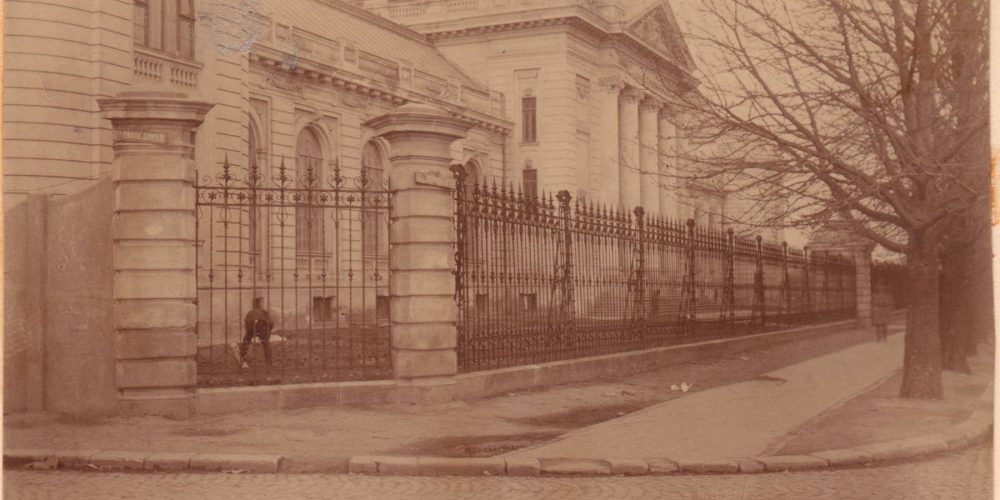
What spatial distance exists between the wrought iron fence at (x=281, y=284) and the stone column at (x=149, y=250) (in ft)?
1.41

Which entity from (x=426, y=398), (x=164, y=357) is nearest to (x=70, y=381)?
(x=164, y=357)

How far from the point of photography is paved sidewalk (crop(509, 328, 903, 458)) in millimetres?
9492

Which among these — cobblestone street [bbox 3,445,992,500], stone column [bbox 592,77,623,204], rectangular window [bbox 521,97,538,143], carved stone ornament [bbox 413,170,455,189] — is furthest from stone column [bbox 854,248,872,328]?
cobblestone street [bbox 3,445,992,500]

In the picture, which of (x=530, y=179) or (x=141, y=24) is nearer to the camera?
(x=141, y=24)

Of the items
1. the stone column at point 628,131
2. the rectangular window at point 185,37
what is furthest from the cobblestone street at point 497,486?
the stone column at point 628,131

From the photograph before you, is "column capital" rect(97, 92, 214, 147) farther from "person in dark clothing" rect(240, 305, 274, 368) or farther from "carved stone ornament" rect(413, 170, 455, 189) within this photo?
"person in dark clothing" rect(240, 305, 274, 368)

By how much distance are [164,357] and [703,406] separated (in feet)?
20.5

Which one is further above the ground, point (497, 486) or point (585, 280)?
point (585, 280)

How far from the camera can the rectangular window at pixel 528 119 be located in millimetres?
47688

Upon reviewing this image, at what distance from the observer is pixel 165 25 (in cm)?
2230

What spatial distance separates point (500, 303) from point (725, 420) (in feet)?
11.9

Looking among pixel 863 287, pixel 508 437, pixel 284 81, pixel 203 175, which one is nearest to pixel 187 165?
pixel 508 437

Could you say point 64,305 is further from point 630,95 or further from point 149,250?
point 630,95

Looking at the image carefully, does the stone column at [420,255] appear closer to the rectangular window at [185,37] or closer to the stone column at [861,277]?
the rectangular window at [185,37]
